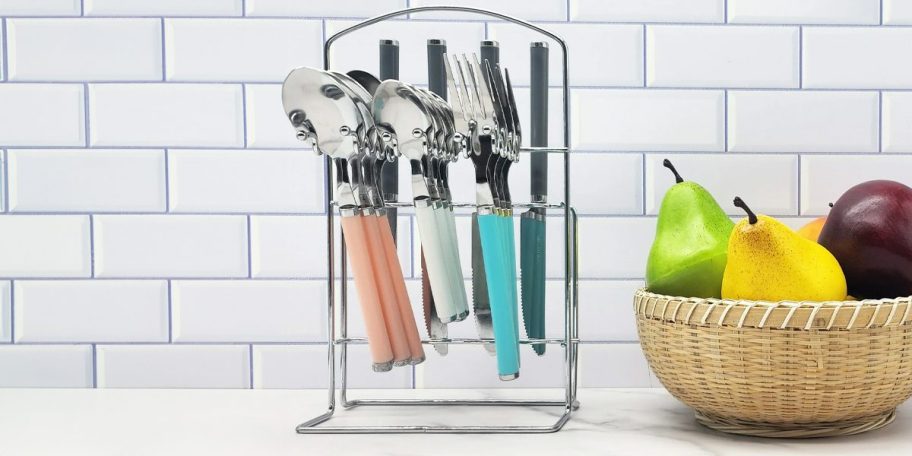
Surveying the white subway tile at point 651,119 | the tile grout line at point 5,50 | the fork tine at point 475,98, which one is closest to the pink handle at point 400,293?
the fork tine at point 475,98

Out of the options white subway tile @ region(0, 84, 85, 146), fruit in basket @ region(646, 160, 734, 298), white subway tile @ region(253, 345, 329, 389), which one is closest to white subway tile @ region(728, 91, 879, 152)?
fruit in basket @ region(646, 160, 734, 298)

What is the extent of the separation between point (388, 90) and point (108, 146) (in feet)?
1.40

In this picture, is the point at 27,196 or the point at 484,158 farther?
the point at 27,196

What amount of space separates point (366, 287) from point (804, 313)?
35 centimetres

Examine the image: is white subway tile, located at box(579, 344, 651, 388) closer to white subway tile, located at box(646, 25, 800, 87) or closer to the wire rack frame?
the wire rack frame

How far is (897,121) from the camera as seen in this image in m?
0.96

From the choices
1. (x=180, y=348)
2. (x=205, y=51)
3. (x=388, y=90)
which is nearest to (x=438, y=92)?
(x=388, y=90)

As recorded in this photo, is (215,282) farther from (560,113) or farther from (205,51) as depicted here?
(560,113)

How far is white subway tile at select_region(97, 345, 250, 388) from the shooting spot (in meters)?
0.96

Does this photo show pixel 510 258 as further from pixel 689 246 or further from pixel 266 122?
pixel 266 122

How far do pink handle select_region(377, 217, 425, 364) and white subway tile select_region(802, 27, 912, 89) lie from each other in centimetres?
54

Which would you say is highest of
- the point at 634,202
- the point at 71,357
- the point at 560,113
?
the point at 560,113

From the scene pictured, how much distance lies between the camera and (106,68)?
37.7 inches

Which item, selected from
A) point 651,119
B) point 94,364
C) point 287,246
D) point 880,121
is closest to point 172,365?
point 94,364
